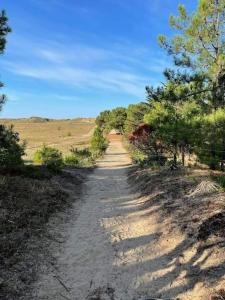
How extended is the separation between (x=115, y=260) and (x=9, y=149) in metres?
8.59

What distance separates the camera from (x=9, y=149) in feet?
51.7

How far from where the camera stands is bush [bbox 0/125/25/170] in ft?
47.4

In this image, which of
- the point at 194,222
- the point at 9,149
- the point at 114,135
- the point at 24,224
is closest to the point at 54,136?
the point at 114,135

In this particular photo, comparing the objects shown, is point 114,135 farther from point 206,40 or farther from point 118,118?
point 206,40

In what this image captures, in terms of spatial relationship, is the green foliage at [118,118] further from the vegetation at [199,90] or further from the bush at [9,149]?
the bush at [9,149]

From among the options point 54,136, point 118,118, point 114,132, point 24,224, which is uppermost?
point 118,118

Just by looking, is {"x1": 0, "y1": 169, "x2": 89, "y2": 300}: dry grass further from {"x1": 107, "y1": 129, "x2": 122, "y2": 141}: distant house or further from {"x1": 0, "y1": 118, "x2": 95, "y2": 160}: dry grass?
{"x1": 107, "y1": 129, "x2": 122, "y2": 141}: distant house

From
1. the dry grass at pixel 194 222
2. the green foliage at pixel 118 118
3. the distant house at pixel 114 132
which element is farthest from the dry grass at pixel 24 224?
the distant house at pixel 114 132

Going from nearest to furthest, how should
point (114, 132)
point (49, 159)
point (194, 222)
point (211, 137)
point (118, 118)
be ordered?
point (194, 222)
point (211, 137)
point (49, 159)
point (118, 118)
point (114, 132)

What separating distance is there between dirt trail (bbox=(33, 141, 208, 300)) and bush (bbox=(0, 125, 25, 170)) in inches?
148

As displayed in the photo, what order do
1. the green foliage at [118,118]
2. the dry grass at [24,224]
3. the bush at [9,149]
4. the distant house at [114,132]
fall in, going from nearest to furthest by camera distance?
the dry grass at [24,224] → the bush at [9,149] → the green foliage at [118,118] → the distant house at [114,132]

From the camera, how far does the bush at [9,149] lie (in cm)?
1445

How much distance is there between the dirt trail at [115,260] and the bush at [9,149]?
3759 millimetres

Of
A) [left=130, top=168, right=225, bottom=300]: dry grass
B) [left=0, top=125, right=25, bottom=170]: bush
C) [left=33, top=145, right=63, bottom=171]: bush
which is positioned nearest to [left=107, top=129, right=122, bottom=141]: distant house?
[left=33, top=145, right=63, bottom=171]: bush
